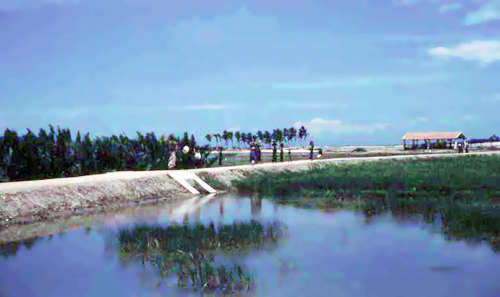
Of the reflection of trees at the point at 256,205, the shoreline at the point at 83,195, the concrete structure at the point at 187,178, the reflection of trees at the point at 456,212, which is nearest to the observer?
the reflection of trees at the point at 456,212

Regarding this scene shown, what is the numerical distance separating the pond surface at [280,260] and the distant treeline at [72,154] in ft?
28.6

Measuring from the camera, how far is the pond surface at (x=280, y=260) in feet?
27.5

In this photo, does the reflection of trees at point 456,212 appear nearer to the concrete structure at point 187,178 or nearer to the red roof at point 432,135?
the concrete structure at point 187,178

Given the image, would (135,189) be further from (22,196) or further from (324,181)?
(324,181)

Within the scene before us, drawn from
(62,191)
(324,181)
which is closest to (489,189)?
(324,181)

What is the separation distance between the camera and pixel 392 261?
9984mm

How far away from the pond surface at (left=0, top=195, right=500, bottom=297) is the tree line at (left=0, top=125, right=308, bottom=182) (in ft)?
28.7

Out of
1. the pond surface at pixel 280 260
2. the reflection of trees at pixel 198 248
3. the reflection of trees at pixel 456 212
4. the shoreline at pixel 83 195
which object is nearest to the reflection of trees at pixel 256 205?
the pond surface at pixel 280 260

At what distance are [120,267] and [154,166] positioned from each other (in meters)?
19.7

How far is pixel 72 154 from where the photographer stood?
962 inches

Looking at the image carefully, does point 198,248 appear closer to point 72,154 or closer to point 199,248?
point 199,248

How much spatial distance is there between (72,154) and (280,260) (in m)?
16.6

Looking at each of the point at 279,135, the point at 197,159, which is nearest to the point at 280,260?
the point at 197,159

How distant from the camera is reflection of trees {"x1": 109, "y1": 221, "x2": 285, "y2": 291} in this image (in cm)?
849
